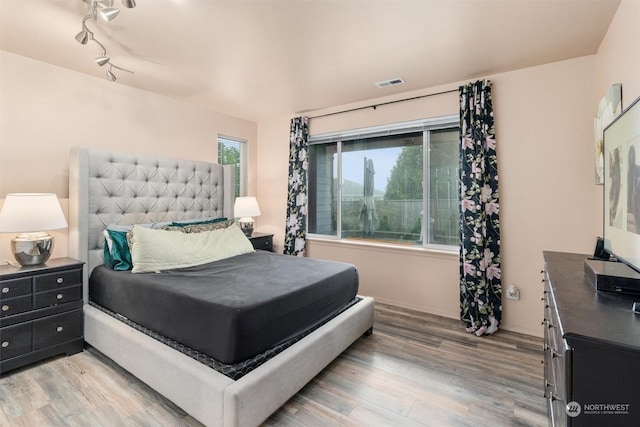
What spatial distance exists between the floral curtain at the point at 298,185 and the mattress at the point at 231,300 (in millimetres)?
1389

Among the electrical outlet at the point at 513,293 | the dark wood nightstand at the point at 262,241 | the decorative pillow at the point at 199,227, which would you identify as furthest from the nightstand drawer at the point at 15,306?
the electrical outlet at the point at 513,293

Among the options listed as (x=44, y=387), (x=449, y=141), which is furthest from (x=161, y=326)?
(x=449, y=141)

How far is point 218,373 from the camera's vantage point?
5.21 feet

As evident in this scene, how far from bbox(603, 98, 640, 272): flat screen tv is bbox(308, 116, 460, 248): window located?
67.1 inches

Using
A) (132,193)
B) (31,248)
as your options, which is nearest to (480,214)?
(132,193)

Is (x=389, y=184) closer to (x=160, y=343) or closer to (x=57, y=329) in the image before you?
(x=160, y=343)

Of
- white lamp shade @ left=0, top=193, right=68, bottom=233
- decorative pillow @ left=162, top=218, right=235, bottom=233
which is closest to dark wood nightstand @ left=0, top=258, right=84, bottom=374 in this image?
white lamp shade @ left=0, top=193, right=68, bottom=233

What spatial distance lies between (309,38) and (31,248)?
8.73 feet

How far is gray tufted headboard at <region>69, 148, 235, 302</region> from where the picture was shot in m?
2.68

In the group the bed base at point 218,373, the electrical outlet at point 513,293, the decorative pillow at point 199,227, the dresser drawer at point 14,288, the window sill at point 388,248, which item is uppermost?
the decorative pillow at point 199,227

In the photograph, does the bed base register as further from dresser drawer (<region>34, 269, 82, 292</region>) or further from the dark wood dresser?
the dark wood dresser

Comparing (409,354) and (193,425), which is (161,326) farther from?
(409,354)

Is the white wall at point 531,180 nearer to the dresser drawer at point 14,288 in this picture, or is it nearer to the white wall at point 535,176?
the white wall at point 535,176

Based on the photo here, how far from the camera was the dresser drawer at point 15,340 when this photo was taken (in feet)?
6.85
